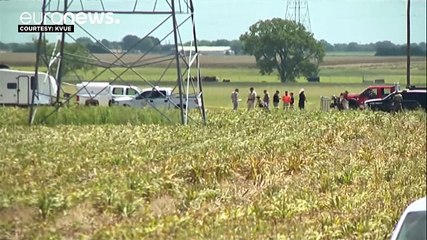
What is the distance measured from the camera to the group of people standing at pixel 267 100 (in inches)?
540

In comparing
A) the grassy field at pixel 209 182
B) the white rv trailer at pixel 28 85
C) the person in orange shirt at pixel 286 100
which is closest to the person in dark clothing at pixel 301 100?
the person in orange shirt at pixel 286 100

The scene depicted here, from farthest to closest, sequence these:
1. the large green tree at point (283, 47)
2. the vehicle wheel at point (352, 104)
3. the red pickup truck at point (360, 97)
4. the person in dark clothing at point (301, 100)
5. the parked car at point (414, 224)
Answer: the vehicle wheel at point (352, 104)
the red pickup truck at point (360, 97)
the person in dark clothing at point (301, 100)
the large green tree at point (283, 47)
the parked car at point (414, 224)

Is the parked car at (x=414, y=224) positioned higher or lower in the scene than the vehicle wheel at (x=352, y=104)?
lower

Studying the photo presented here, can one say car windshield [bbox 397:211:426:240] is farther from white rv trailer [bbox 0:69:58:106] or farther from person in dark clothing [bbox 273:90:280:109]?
person in dark clothing [bbox 273:90:280:109]

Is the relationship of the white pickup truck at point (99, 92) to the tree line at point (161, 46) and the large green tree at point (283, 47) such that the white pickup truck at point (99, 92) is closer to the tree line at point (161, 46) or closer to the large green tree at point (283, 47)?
the tree line at point (161, 46)

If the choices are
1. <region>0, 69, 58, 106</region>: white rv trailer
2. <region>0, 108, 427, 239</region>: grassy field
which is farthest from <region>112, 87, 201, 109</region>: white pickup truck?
<region>0, 108, 427, 239</region>: grassy field

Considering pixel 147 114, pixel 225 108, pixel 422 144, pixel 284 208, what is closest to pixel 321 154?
pixel 422 144

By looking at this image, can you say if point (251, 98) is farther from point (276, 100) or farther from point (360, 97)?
point (360, 97)

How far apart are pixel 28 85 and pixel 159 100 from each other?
8.52 ft

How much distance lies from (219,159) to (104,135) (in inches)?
84.3

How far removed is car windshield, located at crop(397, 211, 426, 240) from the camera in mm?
3781

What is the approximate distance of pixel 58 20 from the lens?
1059cm

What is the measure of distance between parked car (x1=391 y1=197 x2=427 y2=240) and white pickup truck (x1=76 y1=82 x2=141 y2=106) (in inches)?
384

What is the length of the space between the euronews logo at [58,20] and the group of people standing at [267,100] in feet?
11.3
